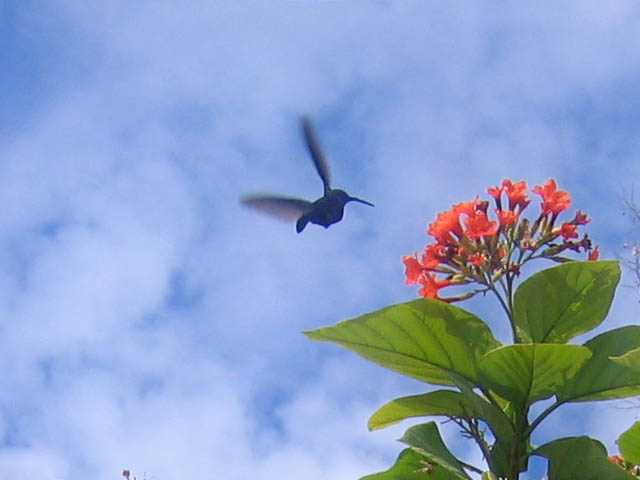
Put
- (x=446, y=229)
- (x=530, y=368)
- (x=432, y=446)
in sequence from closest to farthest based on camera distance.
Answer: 1. (x=530, y=368)
2. (x=432, y=446)
3. (x=446, y=229)

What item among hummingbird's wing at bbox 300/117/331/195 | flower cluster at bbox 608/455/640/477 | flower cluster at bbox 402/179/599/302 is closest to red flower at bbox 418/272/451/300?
flower cluster at bbox 402/179/599/302

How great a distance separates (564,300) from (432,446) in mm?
383

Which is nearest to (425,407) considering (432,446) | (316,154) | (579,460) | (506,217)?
(432,446)

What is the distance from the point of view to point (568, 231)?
5.85ft

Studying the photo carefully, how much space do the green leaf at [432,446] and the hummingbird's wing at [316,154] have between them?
3.91 meters

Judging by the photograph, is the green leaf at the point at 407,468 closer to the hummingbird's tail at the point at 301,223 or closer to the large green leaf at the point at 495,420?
the large green leaf at the point at 495,420

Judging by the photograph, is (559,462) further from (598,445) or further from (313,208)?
(313,208)

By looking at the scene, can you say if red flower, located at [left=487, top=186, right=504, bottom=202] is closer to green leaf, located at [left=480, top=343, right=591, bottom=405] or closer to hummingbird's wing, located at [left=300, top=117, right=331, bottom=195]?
green leaf, located at [left=480, top=343, right=591, bottom=405]

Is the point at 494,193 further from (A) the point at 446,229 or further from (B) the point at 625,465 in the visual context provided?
(B) the point at 625,465

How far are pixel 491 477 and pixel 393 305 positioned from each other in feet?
1.20

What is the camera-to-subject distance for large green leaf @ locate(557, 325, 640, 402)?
155cm

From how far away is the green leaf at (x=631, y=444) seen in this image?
172cm

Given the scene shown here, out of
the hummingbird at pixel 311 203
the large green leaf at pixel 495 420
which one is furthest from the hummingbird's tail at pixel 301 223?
the large green leaf at pixel 495 420

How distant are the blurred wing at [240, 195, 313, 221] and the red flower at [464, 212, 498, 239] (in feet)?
13.1
